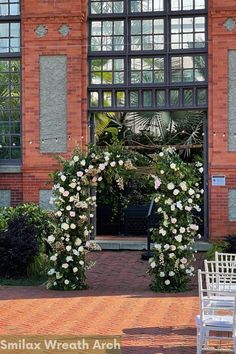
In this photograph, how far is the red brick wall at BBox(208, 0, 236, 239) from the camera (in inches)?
653

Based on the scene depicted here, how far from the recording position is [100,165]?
38.8 feet

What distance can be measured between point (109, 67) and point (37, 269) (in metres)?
5.81

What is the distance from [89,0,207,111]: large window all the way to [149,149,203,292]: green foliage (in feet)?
17.2

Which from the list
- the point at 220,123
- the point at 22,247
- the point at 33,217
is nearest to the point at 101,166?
the point at 22,247

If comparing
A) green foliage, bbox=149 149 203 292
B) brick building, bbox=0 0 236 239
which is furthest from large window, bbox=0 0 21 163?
green foliage, bbox=149 149 203 292

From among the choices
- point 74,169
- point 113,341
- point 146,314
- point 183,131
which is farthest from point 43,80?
point 113,341

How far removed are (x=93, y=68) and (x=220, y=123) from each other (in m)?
3.39

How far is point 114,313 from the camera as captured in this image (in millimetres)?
10109

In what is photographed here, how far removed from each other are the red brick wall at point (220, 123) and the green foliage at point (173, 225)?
4.57 meters

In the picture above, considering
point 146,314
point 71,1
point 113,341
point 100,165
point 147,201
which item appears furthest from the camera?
point 147,201

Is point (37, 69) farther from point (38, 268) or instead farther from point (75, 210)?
point (75, 210)

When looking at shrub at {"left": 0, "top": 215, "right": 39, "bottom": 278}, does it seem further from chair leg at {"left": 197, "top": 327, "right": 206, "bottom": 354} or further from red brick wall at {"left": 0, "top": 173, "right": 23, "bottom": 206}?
chair leg at {"left": 197, "top": 327, "right": 206, "bottom": 354}

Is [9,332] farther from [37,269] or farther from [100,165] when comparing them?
[37,269]

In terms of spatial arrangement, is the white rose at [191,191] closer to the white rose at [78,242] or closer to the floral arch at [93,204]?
the floral arch at [93,204]
